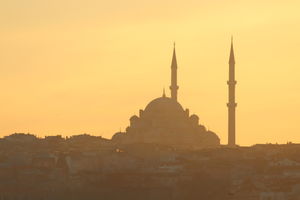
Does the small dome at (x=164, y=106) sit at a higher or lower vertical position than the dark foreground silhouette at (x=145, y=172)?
higher

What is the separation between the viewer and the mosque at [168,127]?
162 metres

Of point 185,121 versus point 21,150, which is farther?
point 185,121

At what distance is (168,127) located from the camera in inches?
6467

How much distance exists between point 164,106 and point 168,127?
3894 mm

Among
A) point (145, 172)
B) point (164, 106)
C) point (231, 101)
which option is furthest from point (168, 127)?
point (145, 172)

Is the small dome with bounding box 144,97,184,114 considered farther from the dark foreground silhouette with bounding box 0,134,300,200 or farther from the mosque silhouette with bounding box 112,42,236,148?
the dark foreground silhouette with bounding box 0,134,300,200

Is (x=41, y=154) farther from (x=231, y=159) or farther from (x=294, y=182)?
(x=294, y=182)

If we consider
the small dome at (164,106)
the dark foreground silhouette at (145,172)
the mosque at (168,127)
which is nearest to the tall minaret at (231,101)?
the dark foreground silhouette at (145,172)

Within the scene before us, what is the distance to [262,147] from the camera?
506 feet

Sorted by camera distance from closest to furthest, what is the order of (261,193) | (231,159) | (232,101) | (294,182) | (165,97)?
(261,193)
(294,182)
(231,159)
(232,101)
(165,97)

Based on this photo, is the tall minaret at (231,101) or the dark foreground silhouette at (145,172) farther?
the tall minaret at (231,101)

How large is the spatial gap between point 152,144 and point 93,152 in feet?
33.0

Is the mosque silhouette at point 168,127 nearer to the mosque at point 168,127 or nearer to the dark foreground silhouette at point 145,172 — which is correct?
the mosque at point 168,127

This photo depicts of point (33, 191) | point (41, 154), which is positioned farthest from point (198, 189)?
point (41, 154)
